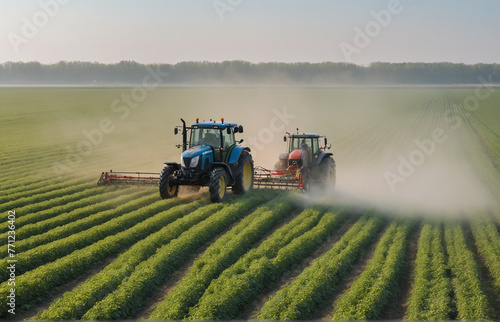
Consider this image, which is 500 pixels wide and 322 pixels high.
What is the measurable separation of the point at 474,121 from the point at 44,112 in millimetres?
55808

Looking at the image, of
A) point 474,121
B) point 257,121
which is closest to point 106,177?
point 257,121

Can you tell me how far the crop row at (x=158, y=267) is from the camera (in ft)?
33.6

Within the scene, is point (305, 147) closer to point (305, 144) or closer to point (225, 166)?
point (305, 144)

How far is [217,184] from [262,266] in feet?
21.6

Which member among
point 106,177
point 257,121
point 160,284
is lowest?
point 160,284

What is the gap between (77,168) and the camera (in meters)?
29.0

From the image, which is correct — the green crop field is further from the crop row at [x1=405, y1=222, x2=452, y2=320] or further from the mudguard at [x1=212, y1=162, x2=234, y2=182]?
the mudguard at [x1=212, y1=162, x2=234, y2=182]

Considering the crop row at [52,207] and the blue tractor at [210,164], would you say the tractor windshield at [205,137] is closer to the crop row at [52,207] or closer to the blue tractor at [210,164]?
the blue tractor at [210,164]

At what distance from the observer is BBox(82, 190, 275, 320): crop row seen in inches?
403

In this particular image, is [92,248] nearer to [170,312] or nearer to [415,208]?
[170,312]

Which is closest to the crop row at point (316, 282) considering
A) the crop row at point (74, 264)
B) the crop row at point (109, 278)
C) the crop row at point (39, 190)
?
the crop row at point (109, 278)

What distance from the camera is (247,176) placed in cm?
2120

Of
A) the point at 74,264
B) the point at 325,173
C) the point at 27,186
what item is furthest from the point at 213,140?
the point at 27,186

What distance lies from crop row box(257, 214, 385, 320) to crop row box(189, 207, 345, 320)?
0.57m
